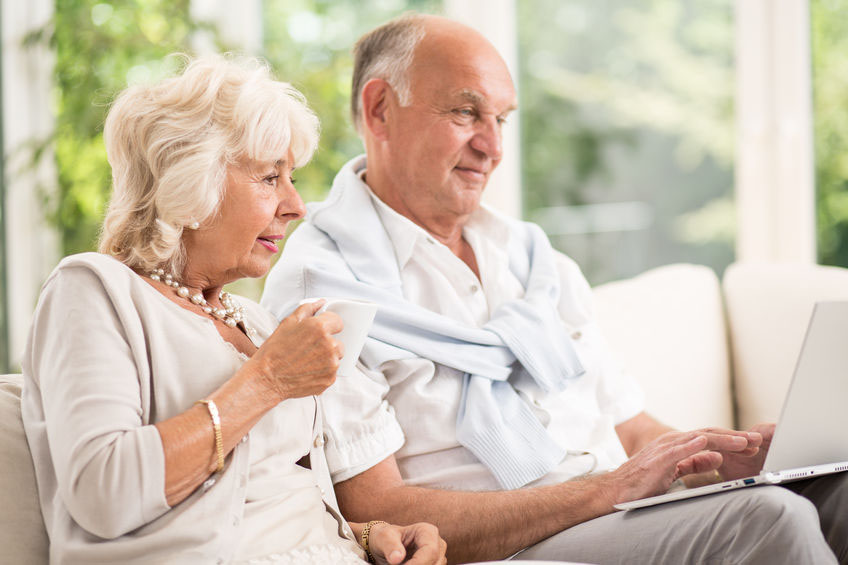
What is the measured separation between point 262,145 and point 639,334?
50.3 inches

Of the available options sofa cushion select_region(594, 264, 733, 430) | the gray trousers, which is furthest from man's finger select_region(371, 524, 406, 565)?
sofa cushion select_region(594, 264, 733, 430)

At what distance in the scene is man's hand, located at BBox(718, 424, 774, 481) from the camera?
1619mm

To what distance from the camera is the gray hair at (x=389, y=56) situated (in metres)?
1.91

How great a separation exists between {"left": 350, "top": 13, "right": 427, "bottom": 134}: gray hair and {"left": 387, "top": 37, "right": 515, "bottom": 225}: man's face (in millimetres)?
23

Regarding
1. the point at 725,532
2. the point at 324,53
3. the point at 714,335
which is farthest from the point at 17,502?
the point at 324,53

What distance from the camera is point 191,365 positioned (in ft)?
4.13

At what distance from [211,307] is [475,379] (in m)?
0.54

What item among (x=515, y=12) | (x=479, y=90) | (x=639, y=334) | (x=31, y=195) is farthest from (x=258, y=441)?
(x=515, y=12)

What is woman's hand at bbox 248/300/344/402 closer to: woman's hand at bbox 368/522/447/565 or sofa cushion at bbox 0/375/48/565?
woman's hand at bbox 368/522/447/565

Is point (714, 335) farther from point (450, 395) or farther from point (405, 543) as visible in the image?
point (405, 543)

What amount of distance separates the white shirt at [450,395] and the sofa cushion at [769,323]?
52 centimetres

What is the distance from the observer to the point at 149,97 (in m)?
1.35

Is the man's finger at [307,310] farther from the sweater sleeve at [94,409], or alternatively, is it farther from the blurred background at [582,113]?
the blurred background at [582,113]

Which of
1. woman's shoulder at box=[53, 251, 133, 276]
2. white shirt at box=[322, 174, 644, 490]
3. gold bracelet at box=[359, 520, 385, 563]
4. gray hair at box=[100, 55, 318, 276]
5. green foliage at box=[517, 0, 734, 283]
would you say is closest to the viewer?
woman's shoulder at box=[53, 251, 133, 276]
